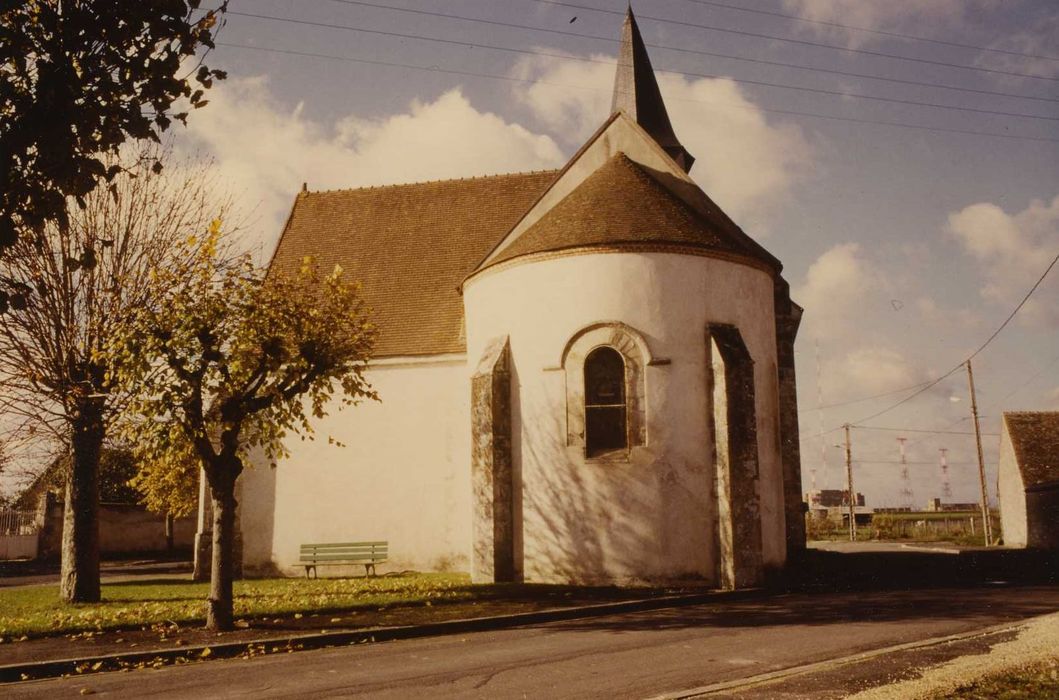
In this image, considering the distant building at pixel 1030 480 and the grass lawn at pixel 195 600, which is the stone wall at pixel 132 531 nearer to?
the grass lawn at pixel 195 600

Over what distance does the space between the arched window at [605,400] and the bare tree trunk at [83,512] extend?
31.6 feet

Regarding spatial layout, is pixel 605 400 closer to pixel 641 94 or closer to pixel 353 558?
pixel 353 558

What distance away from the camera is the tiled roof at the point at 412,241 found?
2184 cm

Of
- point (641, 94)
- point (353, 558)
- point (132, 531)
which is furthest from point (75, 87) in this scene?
point (132, 531)

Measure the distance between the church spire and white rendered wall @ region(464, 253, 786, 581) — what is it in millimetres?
8700

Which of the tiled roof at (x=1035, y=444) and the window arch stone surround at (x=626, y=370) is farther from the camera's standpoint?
the tiled roof at (x=1035, y=444)

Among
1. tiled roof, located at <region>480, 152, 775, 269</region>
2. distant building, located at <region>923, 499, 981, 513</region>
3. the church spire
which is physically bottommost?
distant building, located at <region>923, 499, 981, 513</region>

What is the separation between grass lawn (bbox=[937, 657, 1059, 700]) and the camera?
660 centimetres

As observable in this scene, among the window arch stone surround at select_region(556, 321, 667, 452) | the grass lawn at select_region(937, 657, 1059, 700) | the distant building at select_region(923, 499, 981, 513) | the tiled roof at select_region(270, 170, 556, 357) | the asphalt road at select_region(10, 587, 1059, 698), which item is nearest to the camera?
the grass lawn at select_region(937, 657, 1059, 700)

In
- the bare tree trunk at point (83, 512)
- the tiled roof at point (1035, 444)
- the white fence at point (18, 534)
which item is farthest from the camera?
the tiled roof at point (1035, 444)

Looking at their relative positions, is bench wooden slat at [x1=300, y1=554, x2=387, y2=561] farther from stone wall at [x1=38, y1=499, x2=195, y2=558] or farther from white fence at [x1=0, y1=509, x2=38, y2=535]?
white fence at [x1=0, y1=509, x2=38, y2=535]

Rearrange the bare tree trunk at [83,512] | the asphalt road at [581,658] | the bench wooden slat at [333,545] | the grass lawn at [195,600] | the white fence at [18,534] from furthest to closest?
the white fence at [18,534], the bench wooden slat at [333,545], the bare tree trunk at [83,512], the grass lawn at [195,600], the asphalt road at [581,658]

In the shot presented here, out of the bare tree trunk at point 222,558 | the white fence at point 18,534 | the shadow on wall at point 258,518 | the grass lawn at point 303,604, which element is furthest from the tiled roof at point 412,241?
the white fence at point 18,534

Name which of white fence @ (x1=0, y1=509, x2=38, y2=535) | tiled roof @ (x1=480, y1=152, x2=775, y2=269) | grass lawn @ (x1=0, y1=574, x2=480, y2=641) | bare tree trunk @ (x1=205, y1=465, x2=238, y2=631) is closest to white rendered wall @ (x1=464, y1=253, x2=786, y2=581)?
tiled roof @ (x1=480, y1=152, x2=775, y2=269)
